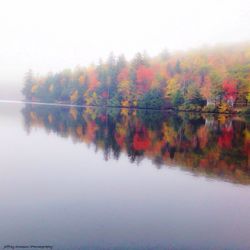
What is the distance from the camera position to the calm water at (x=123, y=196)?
10.6m

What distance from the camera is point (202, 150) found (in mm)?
26625

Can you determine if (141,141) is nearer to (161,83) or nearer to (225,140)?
(225,140)

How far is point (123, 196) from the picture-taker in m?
14.5

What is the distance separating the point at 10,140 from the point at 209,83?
214 feet

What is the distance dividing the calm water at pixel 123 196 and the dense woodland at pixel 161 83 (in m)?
58.7

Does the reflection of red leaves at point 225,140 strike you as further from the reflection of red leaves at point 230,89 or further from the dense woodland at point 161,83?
the reflection of red leaves at point 230,89

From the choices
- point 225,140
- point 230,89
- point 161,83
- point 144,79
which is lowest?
point 225,140

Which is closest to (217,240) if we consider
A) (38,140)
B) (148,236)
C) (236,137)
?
(148,236)

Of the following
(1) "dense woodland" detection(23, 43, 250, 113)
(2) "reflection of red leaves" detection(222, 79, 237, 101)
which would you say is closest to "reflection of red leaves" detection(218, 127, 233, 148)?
(1) "dense woodland" detection(23, 43, 250, 113)

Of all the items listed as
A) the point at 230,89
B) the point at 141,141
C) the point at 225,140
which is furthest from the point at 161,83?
the point at 141,141

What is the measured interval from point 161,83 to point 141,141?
64.5 metres

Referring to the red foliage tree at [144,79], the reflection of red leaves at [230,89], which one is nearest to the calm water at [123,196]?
the reflection of red leaves at [230,89]

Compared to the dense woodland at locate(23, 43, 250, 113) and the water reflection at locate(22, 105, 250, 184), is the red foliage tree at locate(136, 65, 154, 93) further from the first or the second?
the water reflection at locate(22, 105, 250, 184)

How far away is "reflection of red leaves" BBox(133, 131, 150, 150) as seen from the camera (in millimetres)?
27159
